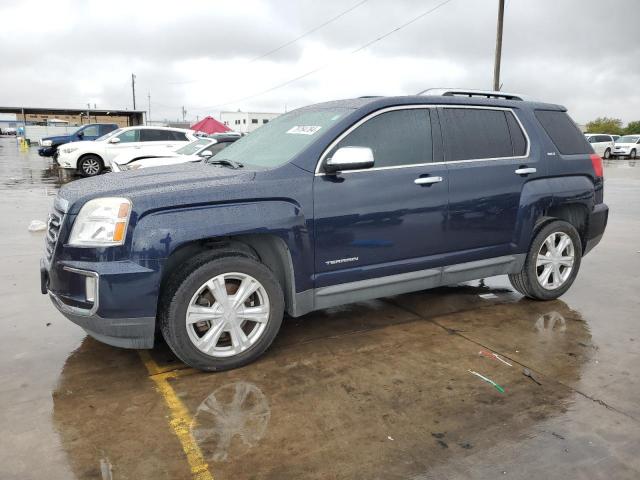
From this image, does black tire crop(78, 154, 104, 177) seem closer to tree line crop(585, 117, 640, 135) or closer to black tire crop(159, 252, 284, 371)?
black tire crop(159, 252, 284, 371)

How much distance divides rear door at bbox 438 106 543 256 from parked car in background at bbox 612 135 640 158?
117 ft

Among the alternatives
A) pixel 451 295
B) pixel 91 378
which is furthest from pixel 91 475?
pixel 451 295

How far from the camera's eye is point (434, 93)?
4.44 meters

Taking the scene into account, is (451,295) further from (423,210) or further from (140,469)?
(140,469)

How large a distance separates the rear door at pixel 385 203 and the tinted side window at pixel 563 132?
1.35 meters

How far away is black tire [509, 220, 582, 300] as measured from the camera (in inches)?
184

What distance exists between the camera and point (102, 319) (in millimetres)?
3078

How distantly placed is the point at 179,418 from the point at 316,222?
1487mm

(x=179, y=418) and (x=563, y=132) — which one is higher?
(x=563, y=132)

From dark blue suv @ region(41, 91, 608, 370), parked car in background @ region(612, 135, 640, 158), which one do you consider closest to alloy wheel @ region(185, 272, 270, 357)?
dark blue suv @ region(41, 91, 608, 370)

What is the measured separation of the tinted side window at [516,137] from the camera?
453 cm

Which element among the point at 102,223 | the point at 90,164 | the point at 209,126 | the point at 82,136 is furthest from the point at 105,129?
the point at 102,223

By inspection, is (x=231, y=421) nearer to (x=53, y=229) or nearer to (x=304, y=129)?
(x=53, y=229)

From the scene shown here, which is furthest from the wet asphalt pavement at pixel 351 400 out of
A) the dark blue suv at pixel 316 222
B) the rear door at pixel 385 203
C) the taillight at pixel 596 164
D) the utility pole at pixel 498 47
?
the utility pole at pixel 498 47
